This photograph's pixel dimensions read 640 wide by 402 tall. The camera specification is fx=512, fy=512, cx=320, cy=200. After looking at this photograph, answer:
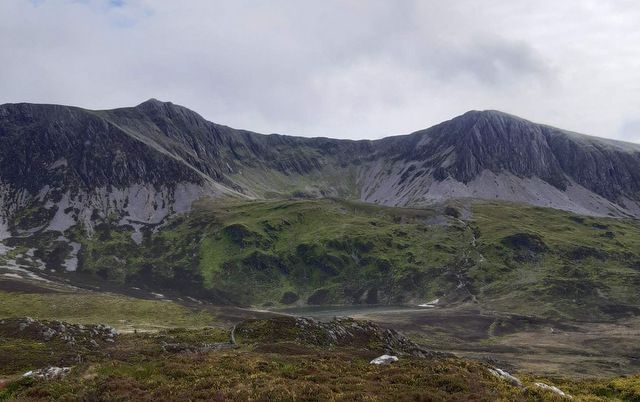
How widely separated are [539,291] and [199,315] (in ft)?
411

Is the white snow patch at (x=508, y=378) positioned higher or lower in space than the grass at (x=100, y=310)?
higher

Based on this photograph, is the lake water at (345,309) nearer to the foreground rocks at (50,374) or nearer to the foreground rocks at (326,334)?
the foreground rocks at (326,334)

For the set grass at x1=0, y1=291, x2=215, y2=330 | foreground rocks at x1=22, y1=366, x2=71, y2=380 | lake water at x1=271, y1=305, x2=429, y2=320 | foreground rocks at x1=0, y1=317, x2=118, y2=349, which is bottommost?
lake water at x1=271, y1=305, x2=429, y2=320

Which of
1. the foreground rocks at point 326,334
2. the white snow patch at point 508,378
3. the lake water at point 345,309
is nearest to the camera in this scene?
the white snow patch at point 508,378

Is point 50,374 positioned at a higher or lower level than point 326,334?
higher

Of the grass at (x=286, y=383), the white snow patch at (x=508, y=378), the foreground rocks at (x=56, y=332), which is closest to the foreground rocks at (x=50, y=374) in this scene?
the grass at (x=286, y=383)

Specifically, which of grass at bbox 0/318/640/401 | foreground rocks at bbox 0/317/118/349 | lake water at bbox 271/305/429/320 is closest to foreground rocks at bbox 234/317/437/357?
grass at bbox 0/318/640/401

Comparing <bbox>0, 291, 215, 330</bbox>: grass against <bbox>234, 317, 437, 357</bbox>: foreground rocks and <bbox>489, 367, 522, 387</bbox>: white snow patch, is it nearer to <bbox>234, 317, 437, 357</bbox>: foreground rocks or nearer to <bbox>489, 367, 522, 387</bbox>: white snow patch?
<bbox>234, 317, 437, 357</bbox>: foreground rocks

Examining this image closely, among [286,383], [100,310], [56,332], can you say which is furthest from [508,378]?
[100,310]

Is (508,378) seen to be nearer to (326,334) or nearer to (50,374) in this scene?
(326,334)

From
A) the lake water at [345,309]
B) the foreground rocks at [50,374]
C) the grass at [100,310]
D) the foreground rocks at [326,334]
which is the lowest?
the lake water at [345,309]

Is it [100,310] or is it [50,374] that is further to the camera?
[100,310]

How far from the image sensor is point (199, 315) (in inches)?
5477

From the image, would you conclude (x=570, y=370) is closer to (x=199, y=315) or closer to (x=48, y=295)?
(x=199, y=315)
